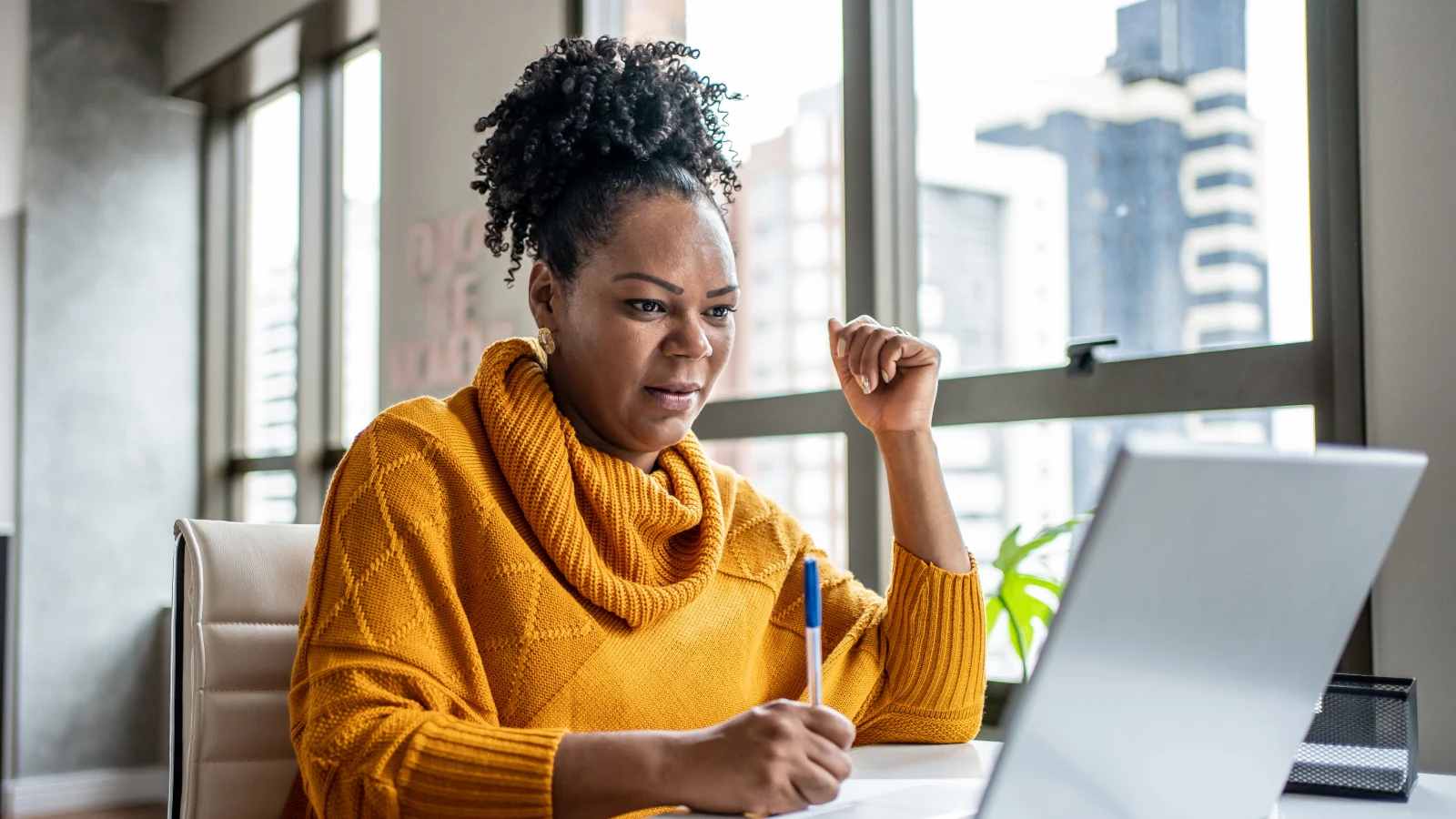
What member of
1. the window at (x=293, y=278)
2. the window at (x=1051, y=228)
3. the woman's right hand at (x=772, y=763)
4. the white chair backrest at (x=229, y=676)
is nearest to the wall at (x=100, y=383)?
the window at (x=293, y=278)

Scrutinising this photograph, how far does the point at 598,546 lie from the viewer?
126 centimetres

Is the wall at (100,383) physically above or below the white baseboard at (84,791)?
above

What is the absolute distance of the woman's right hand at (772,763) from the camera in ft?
2.88

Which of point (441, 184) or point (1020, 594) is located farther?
point (441, 184)

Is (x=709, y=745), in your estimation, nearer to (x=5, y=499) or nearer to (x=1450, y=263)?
(x=1450, y=263)

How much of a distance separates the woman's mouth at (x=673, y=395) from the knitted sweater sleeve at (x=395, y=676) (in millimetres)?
258

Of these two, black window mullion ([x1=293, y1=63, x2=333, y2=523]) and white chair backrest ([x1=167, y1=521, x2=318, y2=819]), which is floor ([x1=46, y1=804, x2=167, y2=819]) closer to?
black window mullion ([x1=293, y1=63, x2=333, y2=523])

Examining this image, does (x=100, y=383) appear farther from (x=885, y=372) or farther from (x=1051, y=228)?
(x=885, y=372)

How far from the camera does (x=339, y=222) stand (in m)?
3.97

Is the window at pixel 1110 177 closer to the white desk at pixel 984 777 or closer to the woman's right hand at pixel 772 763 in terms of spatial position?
the white desk at pixel 984 777

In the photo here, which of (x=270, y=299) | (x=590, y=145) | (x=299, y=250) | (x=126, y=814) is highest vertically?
(x=299, y=250)

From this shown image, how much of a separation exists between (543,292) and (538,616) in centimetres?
40

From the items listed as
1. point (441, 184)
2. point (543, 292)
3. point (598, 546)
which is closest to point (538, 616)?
point (598, 546)

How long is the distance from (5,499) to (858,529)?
309 cm
